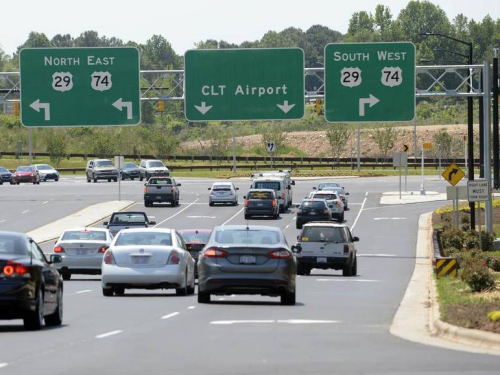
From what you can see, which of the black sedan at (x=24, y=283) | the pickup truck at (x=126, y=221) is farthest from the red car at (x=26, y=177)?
the black sedan at (x=24, y=283)

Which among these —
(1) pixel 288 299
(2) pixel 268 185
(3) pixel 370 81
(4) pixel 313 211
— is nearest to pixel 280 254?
(1) pixel 288 299

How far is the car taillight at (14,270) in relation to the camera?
17.4m

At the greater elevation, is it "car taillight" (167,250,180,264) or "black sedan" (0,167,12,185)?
"black sedan" (0,167,12,185)

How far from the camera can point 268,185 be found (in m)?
71.7

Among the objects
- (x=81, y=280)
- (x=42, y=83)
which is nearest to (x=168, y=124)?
(x=42, y=83)

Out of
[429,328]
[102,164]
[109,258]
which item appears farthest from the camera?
[102,164]

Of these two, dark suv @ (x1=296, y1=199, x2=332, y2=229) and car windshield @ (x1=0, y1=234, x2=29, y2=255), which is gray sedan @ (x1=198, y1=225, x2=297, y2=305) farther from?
dark suv @ (x1=296, y1=199, x2=332, y2=229)

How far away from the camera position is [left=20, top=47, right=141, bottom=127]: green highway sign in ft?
157

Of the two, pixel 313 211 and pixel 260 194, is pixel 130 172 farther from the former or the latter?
pixel 313 211

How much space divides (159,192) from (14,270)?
5817cm

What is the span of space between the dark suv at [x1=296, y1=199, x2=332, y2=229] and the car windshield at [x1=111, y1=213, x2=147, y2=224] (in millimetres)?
12826

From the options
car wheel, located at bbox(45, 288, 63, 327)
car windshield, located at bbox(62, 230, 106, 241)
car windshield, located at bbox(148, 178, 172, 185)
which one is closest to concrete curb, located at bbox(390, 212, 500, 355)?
car wheel, located at bbox(45, 288, 63, 327)

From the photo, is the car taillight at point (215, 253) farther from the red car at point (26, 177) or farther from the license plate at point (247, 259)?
the red car at point (26, 177)

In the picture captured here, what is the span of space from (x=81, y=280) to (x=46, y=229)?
28424mm
